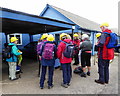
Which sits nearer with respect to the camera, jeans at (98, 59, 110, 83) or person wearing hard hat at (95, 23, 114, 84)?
person wearing hard hat at (95, 23, 114, 84)

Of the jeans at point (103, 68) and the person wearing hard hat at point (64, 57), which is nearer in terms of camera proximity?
the person wearing hard hat at point (64, 57)

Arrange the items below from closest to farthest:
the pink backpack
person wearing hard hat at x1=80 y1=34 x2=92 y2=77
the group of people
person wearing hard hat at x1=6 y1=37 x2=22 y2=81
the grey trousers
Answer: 1. the pink backpack
2. the group of people
3. person wearing hard hat at x1=6 y1=37 x2=22 y2=81
4. the grey trousers
5. person wearing hard hat at x1=80 y1=34 x2=92 y2=77

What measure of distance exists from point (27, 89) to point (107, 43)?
3206 mm

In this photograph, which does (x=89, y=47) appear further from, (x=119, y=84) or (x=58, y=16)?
(x=58, y=16)

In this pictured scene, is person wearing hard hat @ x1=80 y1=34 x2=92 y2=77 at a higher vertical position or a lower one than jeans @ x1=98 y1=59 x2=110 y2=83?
higher

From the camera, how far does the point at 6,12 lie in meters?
2.98

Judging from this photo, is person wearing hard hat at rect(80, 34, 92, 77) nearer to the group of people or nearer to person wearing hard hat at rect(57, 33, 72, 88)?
the group of people

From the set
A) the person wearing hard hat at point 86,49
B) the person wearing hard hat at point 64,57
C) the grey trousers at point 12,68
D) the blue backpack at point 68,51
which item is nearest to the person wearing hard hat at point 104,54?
the person wearing hard hat at point 86,49

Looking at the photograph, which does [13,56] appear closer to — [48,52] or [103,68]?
[48,52]

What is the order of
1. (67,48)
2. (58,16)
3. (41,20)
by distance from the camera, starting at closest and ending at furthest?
(67,48) → (41,20) → (58,16)

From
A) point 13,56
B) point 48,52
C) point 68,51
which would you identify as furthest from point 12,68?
point 68,51

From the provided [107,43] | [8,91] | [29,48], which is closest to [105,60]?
[107,43]

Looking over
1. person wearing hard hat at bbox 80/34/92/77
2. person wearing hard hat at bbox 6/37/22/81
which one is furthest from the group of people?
person wearing hard hat at bbox 80/34/92/77

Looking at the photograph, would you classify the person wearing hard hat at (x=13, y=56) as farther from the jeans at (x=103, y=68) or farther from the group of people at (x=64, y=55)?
the jeans at (x=103, y=68)
